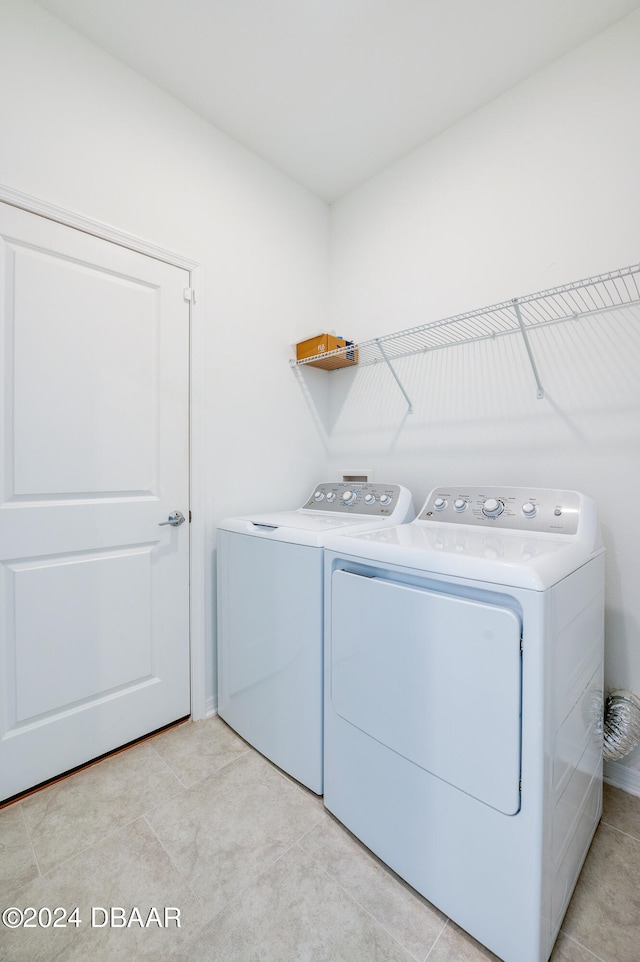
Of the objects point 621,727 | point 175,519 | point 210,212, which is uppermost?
point 210,212

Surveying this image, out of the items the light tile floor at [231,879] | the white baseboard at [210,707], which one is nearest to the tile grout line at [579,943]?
the light tile floor at [231,879]

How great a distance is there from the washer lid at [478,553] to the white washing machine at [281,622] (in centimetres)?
18

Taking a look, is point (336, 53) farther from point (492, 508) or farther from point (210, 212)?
point (492, 508)

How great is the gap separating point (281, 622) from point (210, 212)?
1867 millimetres

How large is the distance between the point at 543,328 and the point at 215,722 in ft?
7.27

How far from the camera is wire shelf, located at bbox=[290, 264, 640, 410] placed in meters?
1.45

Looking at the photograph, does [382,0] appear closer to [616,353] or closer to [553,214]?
[553,214]

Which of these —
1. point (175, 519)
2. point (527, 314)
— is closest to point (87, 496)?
point (175, 519)

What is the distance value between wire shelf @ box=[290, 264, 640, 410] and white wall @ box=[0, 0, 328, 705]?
0.38m

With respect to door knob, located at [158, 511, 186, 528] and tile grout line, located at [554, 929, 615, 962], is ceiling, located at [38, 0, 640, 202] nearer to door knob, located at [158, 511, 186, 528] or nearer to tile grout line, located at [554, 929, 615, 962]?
door knob, located at [158, 511, 186, 528]

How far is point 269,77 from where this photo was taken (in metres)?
1.73

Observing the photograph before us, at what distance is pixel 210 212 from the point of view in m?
1.94

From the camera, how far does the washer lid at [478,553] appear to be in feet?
2.94

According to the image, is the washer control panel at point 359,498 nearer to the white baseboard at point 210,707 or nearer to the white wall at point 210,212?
the white wall at point 210,212
